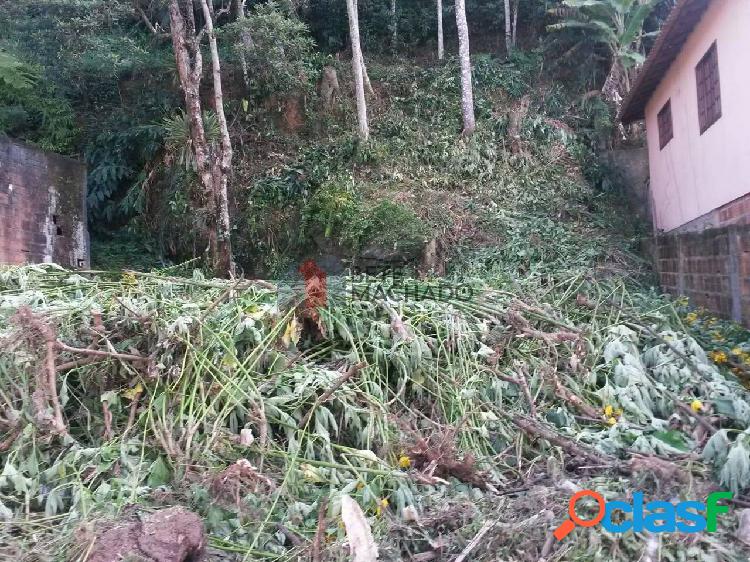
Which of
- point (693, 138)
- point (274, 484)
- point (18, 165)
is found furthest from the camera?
point (18, 165)

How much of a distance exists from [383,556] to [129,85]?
13.6 meters

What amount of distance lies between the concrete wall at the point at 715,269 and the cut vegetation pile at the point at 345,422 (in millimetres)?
1060

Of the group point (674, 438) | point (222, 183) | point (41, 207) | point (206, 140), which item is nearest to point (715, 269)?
point (674, 438)

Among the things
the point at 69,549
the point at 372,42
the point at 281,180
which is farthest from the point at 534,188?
the point at 69,549

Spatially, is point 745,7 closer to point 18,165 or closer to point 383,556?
point 383,556

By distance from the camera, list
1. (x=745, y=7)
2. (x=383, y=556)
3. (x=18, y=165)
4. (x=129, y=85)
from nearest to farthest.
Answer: (x=383, y=556)
(x=745, y=7)
(x=18, y=165)
(x=129, y=85)

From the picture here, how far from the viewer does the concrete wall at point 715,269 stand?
5387 millimetres

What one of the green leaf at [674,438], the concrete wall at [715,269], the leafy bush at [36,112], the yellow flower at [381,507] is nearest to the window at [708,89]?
the concrete wall at [715,269]

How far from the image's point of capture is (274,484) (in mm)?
3227

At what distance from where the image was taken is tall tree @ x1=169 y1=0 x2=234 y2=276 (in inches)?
368

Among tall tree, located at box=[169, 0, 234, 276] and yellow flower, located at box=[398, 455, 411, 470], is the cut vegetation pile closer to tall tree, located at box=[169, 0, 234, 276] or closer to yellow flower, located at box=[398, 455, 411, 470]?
yellow flower, located at box=[398, 455, 411, 470]

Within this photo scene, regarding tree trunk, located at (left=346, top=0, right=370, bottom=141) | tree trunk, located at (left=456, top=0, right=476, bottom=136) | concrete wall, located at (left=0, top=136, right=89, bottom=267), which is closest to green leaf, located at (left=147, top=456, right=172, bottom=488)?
concrete wall, located at (left=0, top=136, right=89, bottom=267)

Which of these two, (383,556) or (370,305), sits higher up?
(370,305)

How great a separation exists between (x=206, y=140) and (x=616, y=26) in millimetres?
8590
